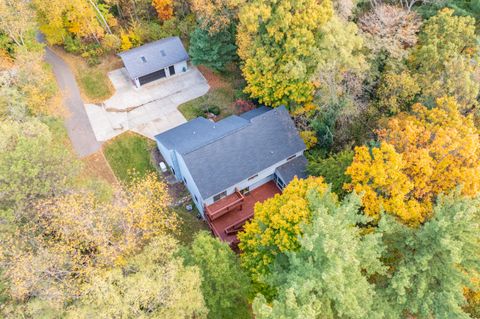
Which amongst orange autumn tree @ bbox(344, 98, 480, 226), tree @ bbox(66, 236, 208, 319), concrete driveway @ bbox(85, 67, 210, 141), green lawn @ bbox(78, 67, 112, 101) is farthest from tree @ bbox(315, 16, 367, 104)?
green lawn @ bbox(78, 67, 112, 101)

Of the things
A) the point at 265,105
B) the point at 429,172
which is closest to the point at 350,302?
the point at 429,172

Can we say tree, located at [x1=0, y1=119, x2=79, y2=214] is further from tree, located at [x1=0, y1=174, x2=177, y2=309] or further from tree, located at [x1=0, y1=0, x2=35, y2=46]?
tree, located at [x1=0, y1=0, x2=35, y2=46]

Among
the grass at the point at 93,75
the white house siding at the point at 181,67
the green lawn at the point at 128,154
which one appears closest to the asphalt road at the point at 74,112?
the grass at the point at 93,75

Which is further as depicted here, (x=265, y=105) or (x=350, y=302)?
(x=265, y=105)

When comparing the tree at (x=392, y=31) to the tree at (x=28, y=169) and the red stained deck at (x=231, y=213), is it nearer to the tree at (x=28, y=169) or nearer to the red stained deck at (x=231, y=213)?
the red stained deck at (x=231, y=213)

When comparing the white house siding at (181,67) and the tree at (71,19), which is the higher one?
the tree at (71,19)

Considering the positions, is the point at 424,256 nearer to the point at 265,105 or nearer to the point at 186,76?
the point at 265,105
